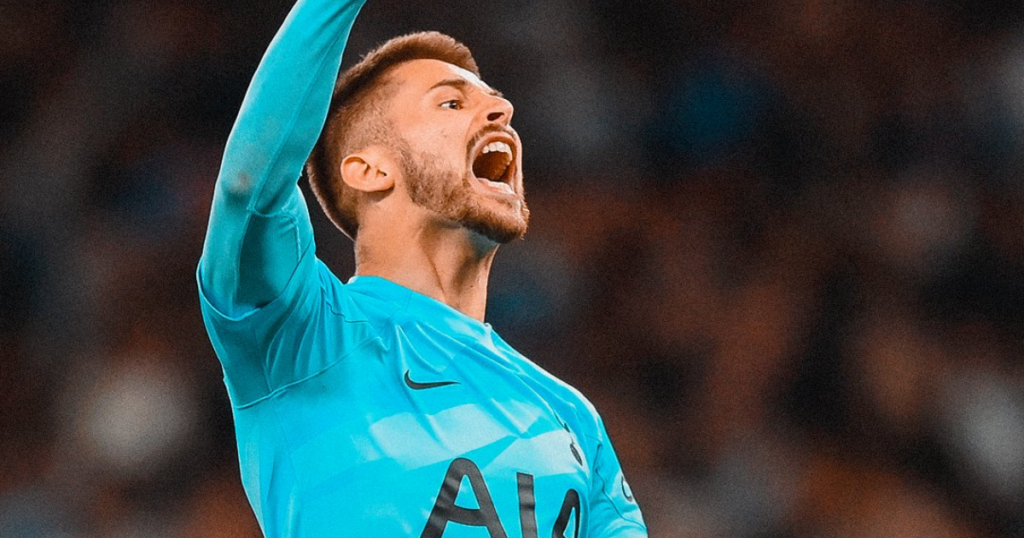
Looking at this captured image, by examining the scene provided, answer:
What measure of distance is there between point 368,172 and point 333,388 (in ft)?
1.73

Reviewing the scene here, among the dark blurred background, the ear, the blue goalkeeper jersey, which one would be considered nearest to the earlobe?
the ear

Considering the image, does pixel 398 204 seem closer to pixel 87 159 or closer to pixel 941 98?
pixel 87 159

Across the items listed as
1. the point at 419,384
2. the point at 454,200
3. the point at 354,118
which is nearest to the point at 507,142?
the point at 454,200

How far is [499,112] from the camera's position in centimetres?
220

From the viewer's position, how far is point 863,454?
439cm

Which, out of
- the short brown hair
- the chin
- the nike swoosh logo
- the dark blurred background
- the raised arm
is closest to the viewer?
the raised arm

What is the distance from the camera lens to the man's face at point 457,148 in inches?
82.9

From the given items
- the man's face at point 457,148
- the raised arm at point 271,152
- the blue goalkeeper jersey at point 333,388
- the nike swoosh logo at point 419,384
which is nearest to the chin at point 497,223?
the man's face at point 457,148

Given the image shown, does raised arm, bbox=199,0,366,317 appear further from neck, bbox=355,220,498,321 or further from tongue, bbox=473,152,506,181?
tongue, bbox=473,152,506,181

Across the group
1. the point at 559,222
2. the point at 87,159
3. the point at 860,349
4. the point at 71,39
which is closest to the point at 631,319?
the point at 559,222

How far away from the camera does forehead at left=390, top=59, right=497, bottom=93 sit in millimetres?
2238

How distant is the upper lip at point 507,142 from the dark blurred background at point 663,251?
233 cm

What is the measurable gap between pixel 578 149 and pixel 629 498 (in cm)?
306

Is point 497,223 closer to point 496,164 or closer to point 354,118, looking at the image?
point 496,164
